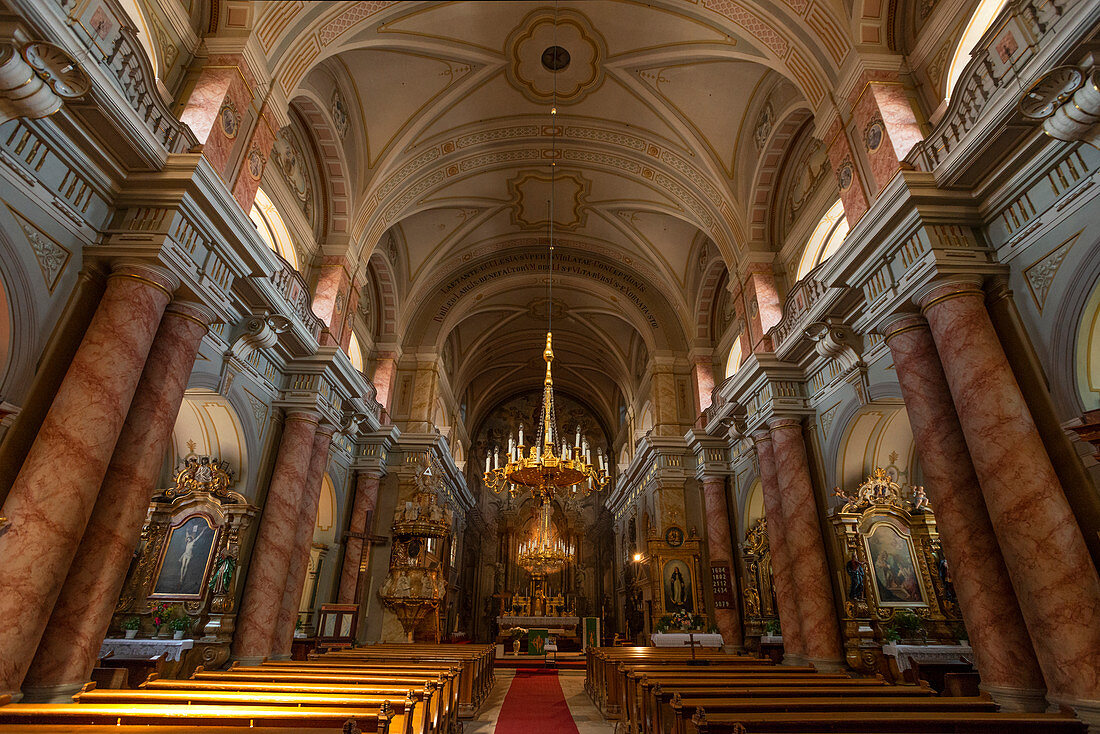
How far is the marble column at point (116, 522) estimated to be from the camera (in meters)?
5.02

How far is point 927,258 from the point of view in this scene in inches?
246

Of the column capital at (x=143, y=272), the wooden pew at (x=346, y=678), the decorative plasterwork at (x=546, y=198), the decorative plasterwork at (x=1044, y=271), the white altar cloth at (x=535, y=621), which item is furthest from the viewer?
the white altar cloth at (x=535, y=621)

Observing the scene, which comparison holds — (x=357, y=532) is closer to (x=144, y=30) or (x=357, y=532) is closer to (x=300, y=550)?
(x=300, y=550)

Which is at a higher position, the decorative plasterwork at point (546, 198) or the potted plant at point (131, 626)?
the decorative plasterwork at point (546, 198)

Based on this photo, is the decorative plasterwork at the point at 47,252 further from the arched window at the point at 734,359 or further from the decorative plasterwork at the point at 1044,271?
the arched window at the point at 734,359

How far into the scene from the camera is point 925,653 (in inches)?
334

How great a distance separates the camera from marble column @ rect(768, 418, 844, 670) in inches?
342

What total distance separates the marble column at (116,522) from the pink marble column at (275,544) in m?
3.45

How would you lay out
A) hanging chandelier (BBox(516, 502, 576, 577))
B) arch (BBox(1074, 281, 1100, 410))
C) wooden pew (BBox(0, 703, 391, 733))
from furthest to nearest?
1. hanging chandelier (BBox(516, 502, 576, 577))
2. arch (BBox(1074, 281, 1100, 410))
3. wooden pew (BBox(0, 703, 391, 733))

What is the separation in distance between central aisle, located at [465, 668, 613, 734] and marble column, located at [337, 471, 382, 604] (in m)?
3.79

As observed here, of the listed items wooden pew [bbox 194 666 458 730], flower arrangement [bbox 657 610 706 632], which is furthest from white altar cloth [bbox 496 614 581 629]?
wooden pew [bbox 194 666 458 730]

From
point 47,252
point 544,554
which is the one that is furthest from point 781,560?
point 47,252

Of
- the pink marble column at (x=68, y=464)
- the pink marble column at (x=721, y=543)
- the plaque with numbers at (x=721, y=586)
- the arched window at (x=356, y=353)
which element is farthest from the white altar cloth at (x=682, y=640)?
the pink marble column at (x=68, y=464)

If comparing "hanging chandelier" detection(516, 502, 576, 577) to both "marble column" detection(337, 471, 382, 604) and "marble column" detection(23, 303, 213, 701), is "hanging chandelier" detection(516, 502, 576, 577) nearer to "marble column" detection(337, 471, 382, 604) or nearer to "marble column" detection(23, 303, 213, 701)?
"marble column" detection(337, 471, 382, 604)
